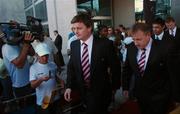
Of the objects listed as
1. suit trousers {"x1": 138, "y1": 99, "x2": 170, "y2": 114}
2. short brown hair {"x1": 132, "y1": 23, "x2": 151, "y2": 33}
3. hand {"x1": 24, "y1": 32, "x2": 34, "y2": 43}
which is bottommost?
suit trousers {"x1": 138, "y1": 99, "x2": 170, "y2": 114}

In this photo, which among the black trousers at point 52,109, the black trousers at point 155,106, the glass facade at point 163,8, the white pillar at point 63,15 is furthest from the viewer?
the white pillar at point 63,15

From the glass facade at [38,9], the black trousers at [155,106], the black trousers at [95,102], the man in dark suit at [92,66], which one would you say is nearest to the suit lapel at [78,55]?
the man in dark suit at [92,66]

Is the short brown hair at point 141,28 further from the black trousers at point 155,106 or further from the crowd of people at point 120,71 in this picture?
the black trousers at point 155,106

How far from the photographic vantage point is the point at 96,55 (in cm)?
389

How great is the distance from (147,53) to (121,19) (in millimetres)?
19858

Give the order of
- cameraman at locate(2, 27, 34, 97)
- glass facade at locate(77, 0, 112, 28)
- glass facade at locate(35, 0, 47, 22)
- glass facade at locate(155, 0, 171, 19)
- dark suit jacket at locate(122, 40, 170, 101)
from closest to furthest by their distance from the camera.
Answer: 1. dark suit jacket at locate(122, 40, 170, 101)
2. cameraman at locate(2, 27, 34, 97)
3. glass facade at locate(155, 0, 171, 19)
4. glass facade at locate(77, 0, 112, 28)
5. glass facade at locate(35, 0, 47, 22)

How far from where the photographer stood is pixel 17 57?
182 inches

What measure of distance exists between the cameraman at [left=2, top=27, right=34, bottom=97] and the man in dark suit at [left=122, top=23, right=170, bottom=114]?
1.60m

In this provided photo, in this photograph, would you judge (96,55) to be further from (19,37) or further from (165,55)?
(19,37)

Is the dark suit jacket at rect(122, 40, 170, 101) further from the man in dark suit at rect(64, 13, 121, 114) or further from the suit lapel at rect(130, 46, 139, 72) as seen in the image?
the man in dark suit at rect(64, 13, 121, 114)

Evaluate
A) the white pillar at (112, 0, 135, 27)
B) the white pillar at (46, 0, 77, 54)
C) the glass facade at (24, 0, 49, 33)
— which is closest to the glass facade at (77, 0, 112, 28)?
the white pillar at (112, 0, 135, 27)

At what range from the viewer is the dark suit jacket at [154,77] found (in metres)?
3.74

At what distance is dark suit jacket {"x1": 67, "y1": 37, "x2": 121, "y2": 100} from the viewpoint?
3.89 metres

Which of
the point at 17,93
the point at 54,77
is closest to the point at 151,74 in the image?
the point at 54,77
